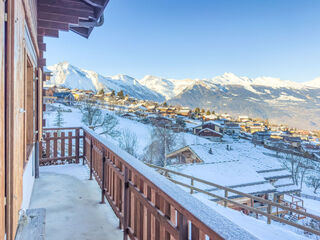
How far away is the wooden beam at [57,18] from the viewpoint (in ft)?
10.2

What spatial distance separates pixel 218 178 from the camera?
50.2 feet

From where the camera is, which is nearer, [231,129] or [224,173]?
[224,173]

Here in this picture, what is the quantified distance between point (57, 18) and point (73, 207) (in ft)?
8.13

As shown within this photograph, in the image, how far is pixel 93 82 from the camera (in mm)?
150000

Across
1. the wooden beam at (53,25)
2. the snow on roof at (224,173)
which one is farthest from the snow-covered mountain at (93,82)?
the wooden beam at (53,25)

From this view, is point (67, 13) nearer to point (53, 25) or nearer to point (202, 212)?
point (53, 25)

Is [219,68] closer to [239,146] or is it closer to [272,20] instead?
[272,20]

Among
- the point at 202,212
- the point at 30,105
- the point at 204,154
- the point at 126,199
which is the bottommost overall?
the point at 204,154

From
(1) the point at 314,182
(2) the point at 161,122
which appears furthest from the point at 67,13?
(1) the point at 314,182

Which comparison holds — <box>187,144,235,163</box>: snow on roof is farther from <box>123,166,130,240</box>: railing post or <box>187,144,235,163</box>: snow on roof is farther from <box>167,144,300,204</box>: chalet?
<box>123,166,130,240</box>: railing post

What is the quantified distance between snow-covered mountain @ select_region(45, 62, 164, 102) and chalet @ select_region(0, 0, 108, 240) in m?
130

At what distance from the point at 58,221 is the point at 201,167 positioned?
14880mm

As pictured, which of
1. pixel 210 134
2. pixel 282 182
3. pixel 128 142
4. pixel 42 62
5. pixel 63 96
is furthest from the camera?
pixel 63 96

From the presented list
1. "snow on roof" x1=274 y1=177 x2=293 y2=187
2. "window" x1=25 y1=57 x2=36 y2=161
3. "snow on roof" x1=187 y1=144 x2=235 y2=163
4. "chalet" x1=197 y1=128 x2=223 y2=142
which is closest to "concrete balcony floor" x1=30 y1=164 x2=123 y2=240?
"window" x1=25 y1=57 x2=36 y2=161
